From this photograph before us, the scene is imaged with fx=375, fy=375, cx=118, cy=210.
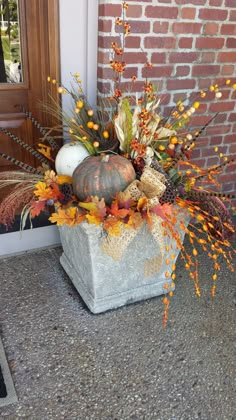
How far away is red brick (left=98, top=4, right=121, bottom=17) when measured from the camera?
6.26 ft

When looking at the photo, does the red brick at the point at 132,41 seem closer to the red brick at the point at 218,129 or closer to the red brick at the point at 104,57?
the red brick at the point at 104,57

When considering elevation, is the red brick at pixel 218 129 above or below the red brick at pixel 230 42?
below

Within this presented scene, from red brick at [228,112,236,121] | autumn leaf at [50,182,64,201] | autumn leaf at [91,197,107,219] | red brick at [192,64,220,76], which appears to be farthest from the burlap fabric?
red brick at [228,112,236,121]

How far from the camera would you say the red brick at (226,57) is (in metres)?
2.38

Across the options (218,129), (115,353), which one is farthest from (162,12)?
(115,353)

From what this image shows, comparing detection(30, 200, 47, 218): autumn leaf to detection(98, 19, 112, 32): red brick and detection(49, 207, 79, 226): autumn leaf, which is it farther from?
detection(98, 19, 112, 32): red brick

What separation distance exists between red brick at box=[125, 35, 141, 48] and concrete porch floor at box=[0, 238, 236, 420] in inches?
53.3

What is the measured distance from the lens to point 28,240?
242 cm

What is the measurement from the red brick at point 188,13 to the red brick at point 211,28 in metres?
0.12

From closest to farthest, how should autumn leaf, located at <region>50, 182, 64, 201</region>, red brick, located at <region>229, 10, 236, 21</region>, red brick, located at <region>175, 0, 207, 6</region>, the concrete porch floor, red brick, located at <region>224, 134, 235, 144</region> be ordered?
the concrete porch floor
autumn leaf, located at <region>50, 182, 64, 201</region>
red brick, located at <region>175, 0, 207, 6</region>
red brick, located at <region>229, 10, 236, 21</region>
red brick, located at <region>224, 134, 235, 144</region>

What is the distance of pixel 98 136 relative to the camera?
6.56 feet

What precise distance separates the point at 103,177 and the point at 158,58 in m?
0.93

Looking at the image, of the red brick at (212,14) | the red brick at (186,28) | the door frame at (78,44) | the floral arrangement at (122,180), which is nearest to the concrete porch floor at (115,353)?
the floral arrangement at (122,180)

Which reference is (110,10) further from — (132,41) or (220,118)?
(220,118)
